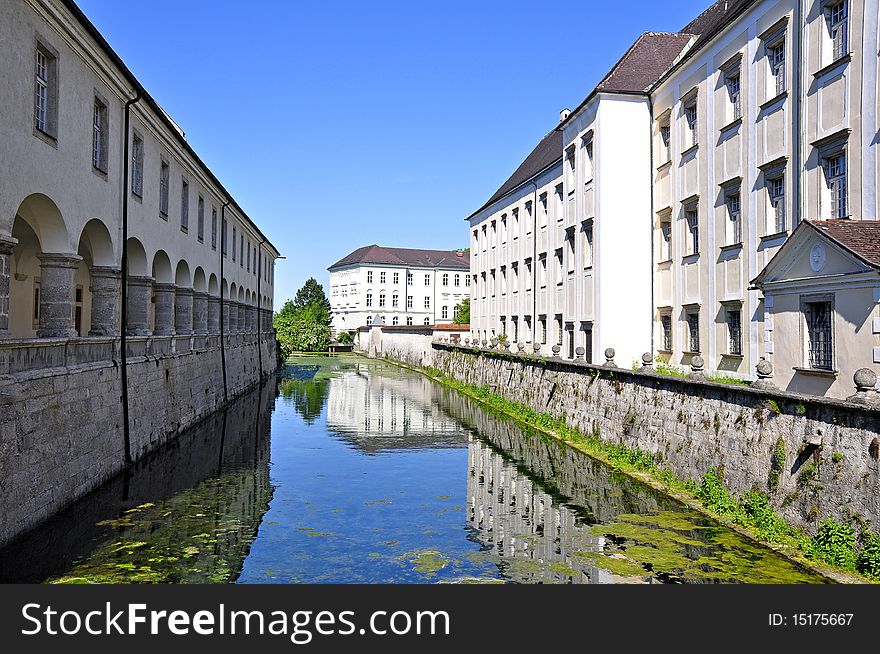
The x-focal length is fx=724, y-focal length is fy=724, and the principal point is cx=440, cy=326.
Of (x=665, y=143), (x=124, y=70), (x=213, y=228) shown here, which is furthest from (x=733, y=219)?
(x=213, y=228)

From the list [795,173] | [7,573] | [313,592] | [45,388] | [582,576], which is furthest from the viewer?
[795,173]

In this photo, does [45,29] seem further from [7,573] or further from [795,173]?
[795,173]

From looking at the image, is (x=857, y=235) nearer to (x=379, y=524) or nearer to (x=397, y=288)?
(x=379, y=524)

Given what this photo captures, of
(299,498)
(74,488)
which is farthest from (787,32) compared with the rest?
(74,488)

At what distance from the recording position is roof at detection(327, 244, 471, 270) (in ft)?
334

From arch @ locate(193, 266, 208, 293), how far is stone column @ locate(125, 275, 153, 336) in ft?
27.6

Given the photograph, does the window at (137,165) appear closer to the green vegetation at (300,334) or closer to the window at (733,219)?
the window at (733,219)

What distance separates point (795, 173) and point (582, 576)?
11.4 meters

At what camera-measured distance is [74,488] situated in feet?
40.8

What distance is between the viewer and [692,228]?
71.1ft

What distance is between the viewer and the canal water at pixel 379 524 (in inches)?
380

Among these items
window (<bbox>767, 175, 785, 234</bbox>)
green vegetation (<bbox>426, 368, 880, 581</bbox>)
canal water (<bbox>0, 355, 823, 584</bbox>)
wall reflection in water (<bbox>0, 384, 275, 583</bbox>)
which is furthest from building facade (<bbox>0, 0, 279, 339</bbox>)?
window (<bbox>767, 175, 785, 234</bbox>)

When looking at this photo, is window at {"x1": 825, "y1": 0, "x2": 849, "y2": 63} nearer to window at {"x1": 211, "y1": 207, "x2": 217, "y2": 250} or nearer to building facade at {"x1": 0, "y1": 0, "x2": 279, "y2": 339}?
building facade at {"x1": 0, "y1": 0, "x2": 279, "y2": 339}

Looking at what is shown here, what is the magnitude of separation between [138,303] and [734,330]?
1539 centimetres
